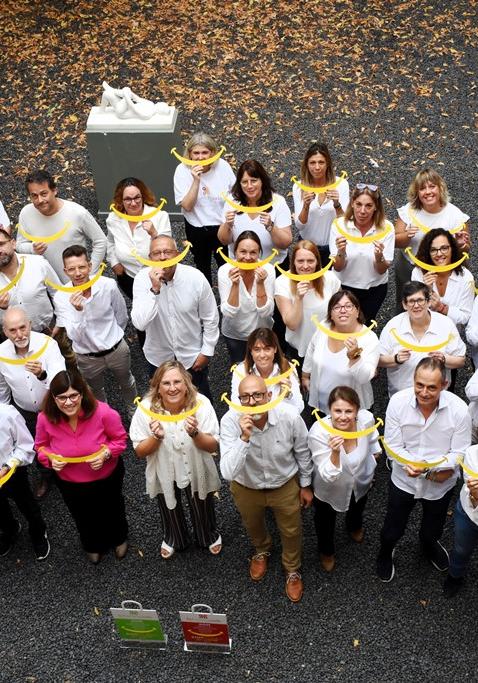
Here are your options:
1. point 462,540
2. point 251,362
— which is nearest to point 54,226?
point 251,362

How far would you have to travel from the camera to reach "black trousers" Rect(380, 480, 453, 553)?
16.9ft

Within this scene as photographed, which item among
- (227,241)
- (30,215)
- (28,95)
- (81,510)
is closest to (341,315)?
(227,241)

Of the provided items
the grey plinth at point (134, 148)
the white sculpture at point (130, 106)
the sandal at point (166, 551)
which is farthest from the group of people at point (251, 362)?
the white sculpture at point (130, 106)

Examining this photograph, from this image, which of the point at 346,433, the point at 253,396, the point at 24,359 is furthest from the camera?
the point at 24,359

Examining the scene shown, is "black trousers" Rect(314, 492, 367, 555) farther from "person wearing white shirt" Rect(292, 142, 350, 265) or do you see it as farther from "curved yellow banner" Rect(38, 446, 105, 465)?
"person wearing white shirt" Rect(292, 142, 350, 265)

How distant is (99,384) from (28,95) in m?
5.81

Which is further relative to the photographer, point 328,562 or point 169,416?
point 328,562

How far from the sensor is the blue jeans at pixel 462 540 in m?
4.98

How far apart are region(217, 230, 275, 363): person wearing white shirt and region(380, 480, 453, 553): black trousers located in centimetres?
156

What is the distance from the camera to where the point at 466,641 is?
16.9 feet

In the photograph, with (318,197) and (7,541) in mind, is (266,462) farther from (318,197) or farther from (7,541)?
(318,197)

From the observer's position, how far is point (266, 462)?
494cm

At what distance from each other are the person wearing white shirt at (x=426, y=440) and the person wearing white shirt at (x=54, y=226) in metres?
2.75

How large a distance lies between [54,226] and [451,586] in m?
3.92
